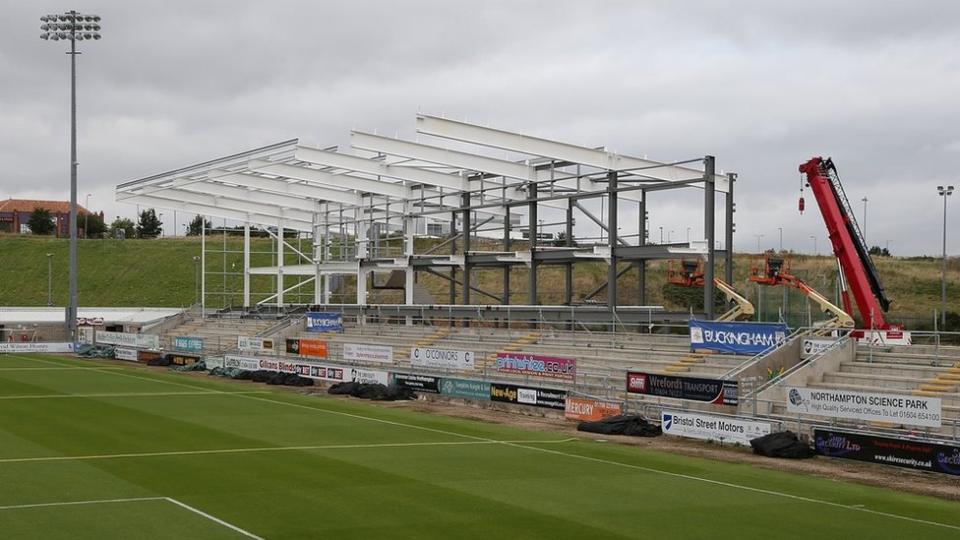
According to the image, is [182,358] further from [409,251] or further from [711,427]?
[711,427]

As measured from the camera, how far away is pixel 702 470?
24062 mm

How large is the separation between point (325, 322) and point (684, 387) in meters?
31.7

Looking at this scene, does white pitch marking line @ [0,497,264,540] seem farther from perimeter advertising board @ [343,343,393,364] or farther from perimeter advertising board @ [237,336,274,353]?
perimeter advertising board @ [237,336,274,353]

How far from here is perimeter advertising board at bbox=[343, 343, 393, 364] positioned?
1827 inches

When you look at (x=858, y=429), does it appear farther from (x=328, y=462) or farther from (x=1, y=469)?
(x=1, y=469)

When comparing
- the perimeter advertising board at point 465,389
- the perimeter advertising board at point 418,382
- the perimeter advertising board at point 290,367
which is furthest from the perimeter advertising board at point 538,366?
the perimeter advertising board at point 290,367

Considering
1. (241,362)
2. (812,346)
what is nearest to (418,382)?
(241,362)

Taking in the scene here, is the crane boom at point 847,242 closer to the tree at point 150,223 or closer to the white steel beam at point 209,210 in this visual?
the white steel beam at point 209,210

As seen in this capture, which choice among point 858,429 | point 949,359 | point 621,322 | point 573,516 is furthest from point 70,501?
point 621,322

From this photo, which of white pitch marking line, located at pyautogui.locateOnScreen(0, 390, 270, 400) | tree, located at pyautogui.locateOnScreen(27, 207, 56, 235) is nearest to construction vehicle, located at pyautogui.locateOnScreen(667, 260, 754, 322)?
white pitch marking line, located at pyautogui.locateOnScreen(0, 390, 270, 400)

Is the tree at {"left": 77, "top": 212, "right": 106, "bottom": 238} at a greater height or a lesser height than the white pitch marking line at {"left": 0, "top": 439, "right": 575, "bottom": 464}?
greater

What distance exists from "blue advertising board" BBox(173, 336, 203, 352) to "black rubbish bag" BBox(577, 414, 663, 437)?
112ft

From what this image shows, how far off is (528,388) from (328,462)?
13.9 m

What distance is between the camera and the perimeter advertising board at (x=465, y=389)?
3878 cm
